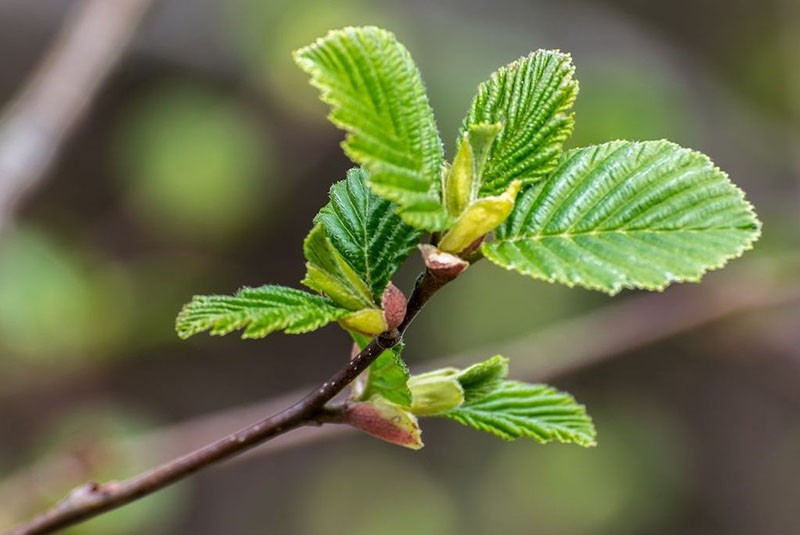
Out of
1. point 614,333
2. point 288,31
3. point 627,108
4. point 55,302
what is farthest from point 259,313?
point 288,31

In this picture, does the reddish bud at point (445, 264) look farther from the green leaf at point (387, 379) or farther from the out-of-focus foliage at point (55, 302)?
the out-of-focus foliage at point (55, 302)

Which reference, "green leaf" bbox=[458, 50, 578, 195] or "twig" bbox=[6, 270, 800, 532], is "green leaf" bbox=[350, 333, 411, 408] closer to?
"green leaf" bbox=[458, 50, 578, 195]

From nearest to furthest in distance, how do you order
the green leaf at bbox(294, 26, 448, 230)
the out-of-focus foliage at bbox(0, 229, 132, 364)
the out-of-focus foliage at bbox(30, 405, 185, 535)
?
1. the green leaf at bbox(294, 26, 448, 230)
2. the out-of-focus foliage at bbox(30, 405, 185, 535)
3. the out-of-focus foliage at bbox(0, 229, 132, 364)

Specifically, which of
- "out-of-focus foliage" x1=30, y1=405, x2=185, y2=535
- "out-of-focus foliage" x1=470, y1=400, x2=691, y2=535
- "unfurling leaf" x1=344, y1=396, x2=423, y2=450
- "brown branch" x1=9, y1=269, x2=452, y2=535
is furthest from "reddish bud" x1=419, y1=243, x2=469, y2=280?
"out-of-focus foliage" x1=470, y1=400, x2=691, y2=535

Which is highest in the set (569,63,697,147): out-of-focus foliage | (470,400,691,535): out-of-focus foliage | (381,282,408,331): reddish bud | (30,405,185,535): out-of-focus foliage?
(569,63,697,147): out-of-focus foliage

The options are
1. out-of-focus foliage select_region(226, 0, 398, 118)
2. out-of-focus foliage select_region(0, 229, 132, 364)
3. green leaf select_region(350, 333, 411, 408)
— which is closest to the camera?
green leaf select_region(350, 333, 411, 408)

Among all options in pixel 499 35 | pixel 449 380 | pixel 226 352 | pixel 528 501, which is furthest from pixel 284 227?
pixel 449 380
